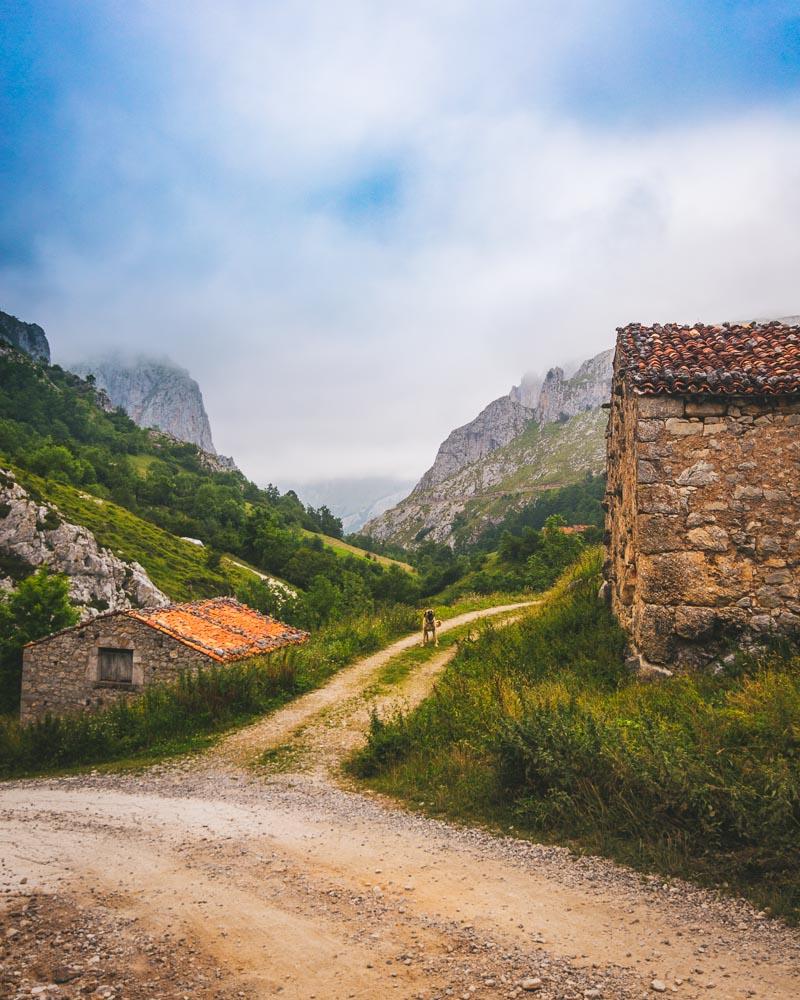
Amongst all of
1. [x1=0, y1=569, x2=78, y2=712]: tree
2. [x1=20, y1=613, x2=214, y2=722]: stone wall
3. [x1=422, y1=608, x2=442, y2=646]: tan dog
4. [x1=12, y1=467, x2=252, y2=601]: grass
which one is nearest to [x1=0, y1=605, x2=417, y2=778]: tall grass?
[x1=20, y1=613, x2=214, y2=722]: stone wall

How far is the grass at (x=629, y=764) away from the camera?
5.12m

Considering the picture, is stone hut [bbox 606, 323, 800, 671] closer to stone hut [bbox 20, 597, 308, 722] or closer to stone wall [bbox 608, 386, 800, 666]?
stone wall [bbox 608, 386, 800, 666]

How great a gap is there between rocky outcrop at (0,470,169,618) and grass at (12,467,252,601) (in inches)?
113

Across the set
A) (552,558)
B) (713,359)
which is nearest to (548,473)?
(552,558)

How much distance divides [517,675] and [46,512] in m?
56.5

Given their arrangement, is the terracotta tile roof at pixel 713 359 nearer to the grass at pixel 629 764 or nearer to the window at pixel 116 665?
the grass at pixel 629 764

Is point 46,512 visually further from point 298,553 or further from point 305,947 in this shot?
point 305,947

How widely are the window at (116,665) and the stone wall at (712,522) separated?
13203 mm

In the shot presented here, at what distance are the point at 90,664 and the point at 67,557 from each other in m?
40.3

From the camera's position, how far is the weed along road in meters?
3.80

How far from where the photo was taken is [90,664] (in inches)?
667

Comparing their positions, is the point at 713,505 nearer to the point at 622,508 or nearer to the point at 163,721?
the point at 622,508

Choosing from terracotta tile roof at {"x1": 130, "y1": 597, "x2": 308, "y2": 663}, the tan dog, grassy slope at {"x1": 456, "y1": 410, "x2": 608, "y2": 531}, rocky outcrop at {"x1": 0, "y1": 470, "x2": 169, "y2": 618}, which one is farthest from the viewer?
grassy slope at {"x1": 456, "y1": 410, "x2": 608, "y2": 531}

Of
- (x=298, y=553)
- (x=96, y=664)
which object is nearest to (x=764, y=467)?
(x=96, y=664)
